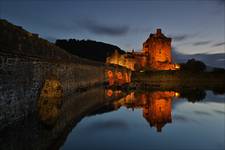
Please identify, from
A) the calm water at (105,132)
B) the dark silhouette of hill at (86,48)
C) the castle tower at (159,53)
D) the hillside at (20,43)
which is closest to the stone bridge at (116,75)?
the castle tower at (159,53)

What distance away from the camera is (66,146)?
822cm

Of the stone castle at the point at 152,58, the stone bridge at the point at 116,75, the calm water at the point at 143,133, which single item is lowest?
the calm water at the point at 143,133

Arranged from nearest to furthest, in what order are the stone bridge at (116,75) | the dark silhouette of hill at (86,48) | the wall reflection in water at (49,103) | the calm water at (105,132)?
the calm water at (105,132)
the wall reflection in water at (49,103)
the stone bridge at (116,75)
the dark silhouette of hill at (86,48)

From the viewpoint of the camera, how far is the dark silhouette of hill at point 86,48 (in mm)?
120344

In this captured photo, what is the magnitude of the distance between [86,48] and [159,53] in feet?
206

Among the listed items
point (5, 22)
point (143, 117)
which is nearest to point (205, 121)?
point (143, 117)

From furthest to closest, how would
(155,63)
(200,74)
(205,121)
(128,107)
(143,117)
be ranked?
(155,63)
(200,74)
(128,107)
(143,117)
(205,121)

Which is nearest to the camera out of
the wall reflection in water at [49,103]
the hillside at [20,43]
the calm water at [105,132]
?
the calm water at [105,132]

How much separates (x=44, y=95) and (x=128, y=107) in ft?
20.5

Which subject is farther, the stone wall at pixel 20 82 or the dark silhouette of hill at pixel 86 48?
the dark silhouette of hill at pixel 86 48

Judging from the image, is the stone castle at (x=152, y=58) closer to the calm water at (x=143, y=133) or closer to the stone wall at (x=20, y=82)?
the stone wall at (x=20, y=82)

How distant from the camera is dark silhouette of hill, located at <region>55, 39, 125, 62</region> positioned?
12034cm

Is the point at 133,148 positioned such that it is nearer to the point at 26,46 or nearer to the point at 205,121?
the point at 26,46

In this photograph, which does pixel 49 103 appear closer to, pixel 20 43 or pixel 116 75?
pixel 20 43
